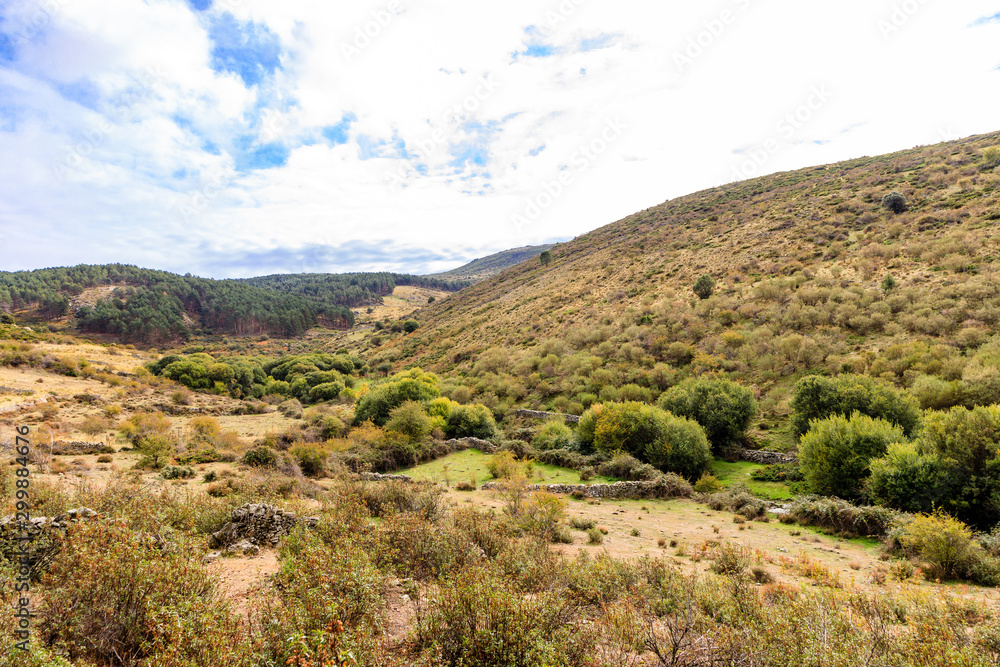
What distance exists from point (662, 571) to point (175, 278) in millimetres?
132075

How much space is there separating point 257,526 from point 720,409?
17.9m

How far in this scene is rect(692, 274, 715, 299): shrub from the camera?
3457 centimetres

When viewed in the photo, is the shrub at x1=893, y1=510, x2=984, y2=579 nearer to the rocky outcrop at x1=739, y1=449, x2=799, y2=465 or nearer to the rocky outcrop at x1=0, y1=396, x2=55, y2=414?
the rocky outcrop at x1=739, y1=449, x2=799, y2=465

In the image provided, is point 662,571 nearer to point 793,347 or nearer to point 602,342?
point 793,347

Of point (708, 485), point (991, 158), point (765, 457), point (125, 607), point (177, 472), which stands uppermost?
point (991, 158)

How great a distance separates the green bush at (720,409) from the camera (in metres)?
18.0

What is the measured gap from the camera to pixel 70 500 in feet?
25.8

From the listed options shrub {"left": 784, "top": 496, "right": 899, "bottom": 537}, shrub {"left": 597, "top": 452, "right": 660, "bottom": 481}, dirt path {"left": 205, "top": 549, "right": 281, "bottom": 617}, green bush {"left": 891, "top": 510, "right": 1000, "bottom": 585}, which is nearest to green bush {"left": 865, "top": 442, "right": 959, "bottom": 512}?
shrub {"left": 784, "top": 496, "right": 899, "bottom": 537}

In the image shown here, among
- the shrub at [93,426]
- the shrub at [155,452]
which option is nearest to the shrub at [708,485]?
the shrub at [155,452]

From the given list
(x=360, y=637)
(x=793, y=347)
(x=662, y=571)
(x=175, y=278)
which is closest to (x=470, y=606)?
(x=360, y=637)

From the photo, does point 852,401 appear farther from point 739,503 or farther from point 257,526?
point 257,526

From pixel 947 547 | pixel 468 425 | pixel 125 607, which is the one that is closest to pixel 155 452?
pixel 468 425

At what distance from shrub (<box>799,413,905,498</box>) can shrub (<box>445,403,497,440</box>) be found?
1491 centimetres

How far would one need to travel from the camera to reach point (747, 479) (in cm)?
1597
